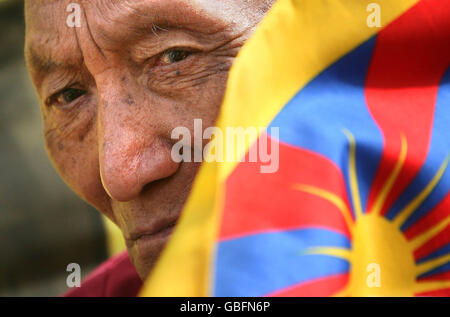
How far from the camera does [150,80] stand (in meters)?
1.36

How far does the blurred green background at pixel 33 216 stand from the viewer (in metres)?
3.48

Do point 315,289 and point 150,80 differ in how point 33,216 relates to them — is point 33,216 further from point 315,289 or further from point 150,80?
point 315,289

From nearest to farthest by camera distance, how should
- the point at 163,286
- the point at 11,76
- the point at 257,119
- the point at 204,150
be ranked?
the point at 163,286
the point at 257,119
the point at 204,150
the point at 11,76

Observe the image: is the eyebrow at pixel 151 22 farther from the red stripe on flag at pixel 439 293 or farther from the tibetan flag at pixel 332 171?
the red stripe on flag at pixel 439 293

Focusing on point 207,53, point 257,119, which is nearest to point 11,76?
point 207,53

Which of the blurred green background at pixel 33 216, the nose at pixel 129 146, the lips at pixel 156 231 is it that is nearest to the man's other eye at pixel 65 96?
the nose at pixel 129 146

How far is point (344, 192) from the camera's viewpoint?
91cm

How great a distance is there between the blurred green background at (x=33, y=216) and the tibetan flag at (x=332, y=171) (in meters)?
2.61

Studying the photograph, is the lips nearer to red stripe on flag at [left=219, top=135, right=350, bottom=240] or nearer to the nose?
the nose

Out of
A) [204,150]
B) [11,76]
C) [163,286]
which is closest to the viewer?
[163,286]

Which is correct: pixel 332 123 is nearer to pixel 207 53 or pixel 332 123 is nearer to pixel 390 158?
pixel 390 158

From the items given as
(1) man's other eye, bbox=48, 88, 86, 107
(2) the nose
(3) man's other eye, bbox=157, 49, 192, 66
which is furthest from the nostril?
(1) man's other eye, bbox=48, 88, 86, 107

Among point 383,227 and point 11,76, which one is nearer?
point 383,227
